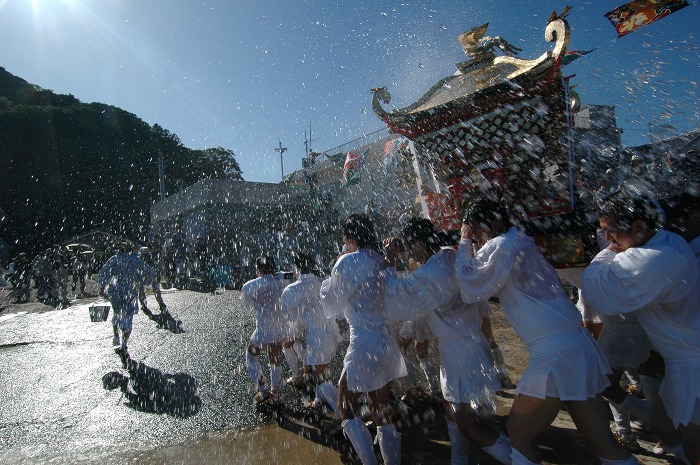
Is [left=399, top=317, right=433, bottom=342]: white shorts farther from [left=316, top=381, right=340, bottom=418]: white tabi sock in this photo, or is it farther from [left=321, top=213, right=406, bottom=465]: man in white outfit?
[left=316, top=381, right=340, bottom=418]: white tabi sock

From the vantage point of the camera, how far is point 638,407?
8.87 ft

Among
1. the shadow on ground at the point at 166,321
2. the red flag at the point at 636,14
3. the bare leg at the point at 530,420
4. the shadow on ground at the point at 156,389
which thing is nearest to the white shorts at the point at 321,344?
the shadow on ground at the point at 156,389

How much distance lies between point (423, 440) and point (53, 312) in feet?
40.6

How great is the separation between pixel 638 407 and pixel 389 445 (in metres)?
1.64

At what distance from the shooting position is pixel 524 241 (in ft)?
7.74

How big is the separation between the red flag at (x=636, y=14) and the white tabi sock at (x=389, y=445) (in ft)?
32.6

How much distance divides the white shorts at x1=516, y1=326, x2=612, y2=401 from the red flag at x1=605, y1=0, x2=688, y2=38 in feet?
30.8

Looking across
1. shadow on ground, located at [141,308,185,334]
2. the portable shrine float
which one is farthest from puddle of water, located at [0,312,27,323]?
the portable shrine float

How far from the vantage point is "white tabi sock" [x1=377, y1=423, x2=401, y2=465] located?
2.88 meters

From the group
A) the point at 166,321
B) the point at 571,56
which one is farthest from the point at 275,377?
the point at 166,321

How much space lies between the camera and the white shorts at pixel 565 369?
210cm

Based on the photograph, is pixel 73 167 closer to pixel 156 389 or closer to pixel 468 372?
pixel 156 389

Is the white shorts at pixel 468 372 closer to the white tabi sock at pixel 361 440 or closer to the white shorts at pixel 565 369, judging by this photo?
the white shorts at pixel 565 369

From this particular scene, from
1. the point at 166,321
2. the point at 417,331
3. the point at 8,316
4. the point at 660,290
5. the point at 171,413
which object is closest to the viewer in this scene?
the point at 660,290
